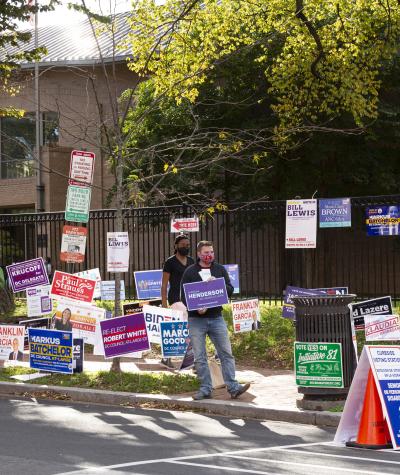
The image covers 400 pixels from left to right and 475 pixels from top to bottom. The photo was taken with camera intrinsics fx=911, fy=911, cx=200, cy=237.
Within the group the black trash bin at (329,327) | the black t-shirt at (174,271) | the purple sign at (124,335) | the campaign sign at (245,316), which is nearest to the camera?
the black trash bin at (329,327)

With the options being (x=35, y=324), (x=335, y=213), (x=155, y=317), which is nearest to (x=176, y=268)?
(x=155, y=317)

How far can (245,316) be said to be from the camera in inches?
602

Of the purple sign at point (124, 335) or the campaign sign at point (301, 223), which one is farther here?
the campaign sign at point (301, 223)

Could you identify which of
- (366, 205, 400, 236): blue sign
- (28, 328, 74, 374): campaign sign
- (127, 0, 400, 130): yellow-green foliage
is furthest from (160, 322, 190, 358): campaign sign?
(366, 205, 400, 236): blue sign

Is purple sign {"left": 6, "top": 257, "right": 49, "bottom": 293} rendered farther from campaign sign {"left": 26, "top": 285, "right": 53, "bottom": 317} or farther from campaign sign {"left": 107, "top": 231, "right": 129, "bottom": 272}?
campaign sign {"left": 107, "top": 231, "right": 129, "bottom": 272}

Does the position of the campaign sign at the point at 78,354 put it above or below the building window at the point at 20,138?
below

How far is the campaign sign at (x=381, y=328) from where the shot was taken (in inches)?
479

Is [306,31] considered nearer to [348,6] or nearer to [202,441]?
[348,6]

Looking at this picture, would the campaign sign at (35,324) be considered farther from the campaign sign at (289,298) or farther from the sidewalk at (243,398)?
the campaign sign at (289,298)

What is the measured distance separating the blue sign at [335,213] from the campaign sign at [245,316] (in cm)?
237

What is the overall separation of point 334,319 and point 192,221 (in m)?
7.81

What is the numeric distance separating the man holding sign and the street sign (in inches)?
258

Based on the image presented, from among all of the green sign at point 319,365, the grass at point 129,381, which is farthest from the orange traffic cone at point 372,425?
the grass at point 129,381

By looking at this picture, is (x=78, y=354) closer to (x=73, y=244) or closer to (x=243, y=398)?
(x=73, y=244)
